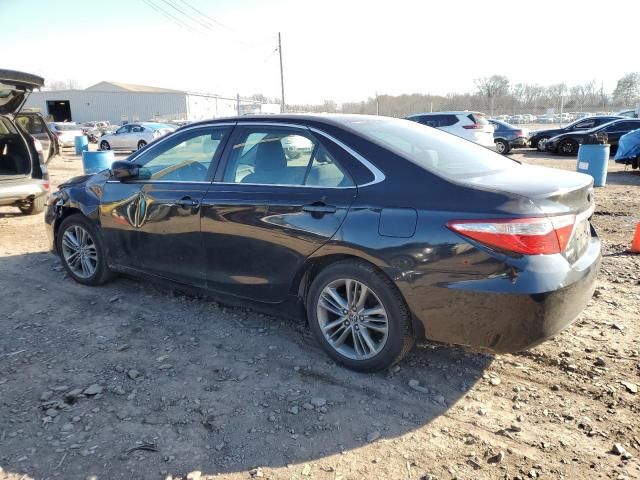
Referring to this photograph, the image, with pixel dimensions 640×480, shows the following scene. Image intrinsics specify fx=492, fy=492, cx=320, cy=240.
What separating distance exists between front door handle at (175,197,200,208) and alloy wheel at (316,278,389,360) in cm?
130

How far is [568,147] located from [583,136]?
61cm

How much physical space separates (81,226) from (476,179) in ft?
12.3

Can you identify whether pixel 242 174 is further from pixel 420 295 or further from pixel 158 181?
pixel 420 295

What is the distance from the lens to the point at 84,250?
4.86 metres

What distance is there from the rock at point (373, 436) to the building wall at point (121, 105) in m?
52.1

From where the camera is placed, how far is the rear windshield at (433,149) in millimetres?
3094

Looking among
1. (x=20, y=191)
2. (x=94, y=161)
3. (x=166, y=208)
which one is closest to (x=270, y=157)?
(x=166, y=208)

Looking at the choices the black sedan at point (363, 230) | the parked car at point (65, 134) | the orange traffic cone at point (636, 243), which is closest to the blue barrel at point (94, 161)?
the black sedan at point (363, 230)

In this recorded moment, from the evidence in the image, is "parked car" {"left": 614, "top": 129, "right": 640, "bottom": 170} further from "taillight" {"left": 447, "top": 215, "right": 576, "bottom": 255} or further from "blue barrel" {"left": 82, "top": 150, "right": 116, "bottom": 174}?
"blue barrel" {"left": 82, "top": 150, "right": 116, "bottom": 174}

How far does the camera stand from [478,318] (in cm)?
270

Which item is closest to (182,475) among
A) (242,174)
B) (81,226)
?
(242,174)

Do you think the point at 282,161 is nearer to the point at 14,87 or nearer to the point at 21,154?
the point at 14,87

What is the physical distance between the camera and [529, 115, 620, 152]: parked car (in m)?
18.2

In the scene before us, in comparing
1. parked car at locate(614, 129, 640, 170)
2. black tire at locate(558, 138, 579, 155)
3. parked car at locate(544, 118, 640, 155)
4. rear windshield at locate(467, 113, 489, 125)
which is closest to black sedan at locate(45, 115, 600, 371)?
parked car at locate(614, 129, 640, 170)
